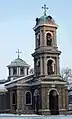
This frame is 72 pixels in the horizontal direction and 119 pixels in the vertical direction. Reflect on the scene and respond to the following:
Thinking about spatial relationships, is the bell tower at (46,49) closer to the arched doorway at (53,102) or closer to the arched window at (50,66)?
the arched window at (50,66)

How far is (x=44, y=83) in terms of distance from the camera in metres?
44.9

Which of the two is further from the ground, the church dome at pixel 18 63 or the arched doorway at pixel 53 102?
the church dome at pixel 18 63

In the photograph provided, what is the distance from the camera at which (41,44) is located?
46.9 meters

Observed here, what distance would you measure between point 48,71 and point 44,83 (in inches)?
105

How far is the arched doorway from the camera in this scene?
150 ft

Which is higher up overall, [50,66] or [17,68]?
[17,68]

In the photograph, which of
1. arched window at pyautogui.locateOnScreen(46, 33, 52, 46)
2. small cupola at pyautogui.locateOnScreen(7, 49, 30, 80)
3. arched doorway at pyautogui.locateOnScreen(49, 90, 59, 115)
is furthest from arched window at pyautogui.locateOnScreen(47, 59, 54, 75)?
small cupola at pyautogui.locateOnScreen(7, 49, 30, 80)

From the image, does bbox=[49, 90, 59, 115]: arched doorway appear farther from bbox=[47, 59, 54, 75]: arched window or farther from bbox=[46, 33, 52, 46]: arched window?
bbox=[46, 33, 52, 46]: arched window

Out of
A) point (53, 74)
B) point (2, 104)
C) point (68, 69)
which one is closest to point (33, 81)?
point (53, 74)

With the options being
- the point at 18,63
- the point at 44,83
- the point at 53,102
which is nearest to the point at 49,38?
the point at 44,83

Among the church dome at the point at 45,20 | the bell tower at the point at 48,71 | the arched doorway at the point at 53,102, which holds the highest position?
the church dome at the point at 45,20

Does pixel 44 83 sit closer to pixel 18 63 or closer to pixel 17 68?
pixel 17 68

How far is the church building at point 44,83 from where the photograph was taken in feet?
149

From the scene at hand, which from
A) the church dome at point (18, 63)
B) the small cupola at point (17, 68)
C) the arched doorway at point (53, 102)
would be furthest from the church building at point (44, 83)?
the church dome at point (18, 63)
